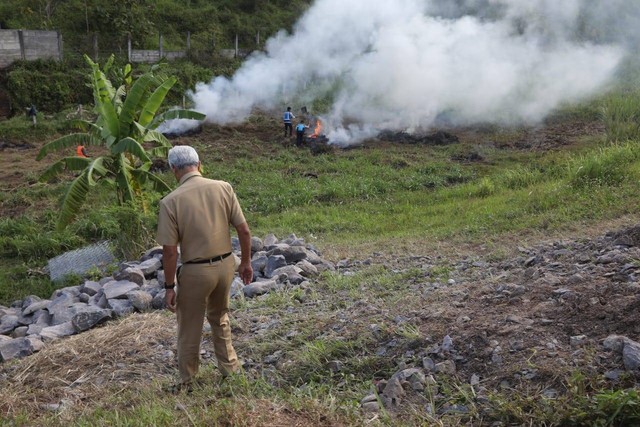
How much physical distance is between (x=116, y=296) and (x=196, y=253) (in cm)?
344

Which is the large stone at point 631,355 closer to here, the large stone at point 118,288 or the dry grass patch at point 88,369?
the dry grass patch at point 88,369

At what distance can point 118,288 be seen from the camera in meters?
7.46

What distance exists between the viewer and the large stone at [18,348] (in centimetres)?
609

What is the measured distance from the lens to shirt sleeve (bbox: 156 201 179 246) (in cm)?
423

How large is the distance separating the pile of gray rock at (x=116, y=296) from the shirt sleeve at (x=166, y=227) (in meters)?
2.49

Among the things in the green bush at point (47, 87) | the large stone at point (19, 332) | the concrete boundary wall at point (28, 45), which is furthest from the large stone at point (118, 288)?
the concrete boundary wall at point (28, 45)

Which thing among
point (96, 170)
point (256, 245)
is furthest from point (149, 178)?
point (256, 245)

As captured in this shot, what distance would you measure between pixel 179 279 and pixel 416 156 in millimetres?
12866

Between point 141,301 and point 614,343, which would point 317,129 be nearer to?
point 141,301

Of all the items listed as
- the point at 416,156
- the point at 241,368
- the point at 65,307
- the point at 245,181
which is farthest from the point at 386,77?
the point at 241,368

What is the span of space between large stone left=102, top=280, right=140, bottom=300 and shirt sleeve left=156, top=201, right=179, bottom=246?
3.34 metres

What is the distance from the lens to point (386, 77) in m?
20.2

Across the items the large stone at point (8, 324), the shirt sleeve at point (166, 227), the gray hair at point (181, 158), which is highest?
the gray hair at point (181, 158)

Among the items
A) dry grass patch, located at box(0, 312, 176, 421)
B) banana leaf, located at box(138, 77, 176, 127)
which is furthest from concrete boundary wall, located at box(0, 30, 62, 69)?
dry grass patch, located at box(0, 312, 176, 421)
